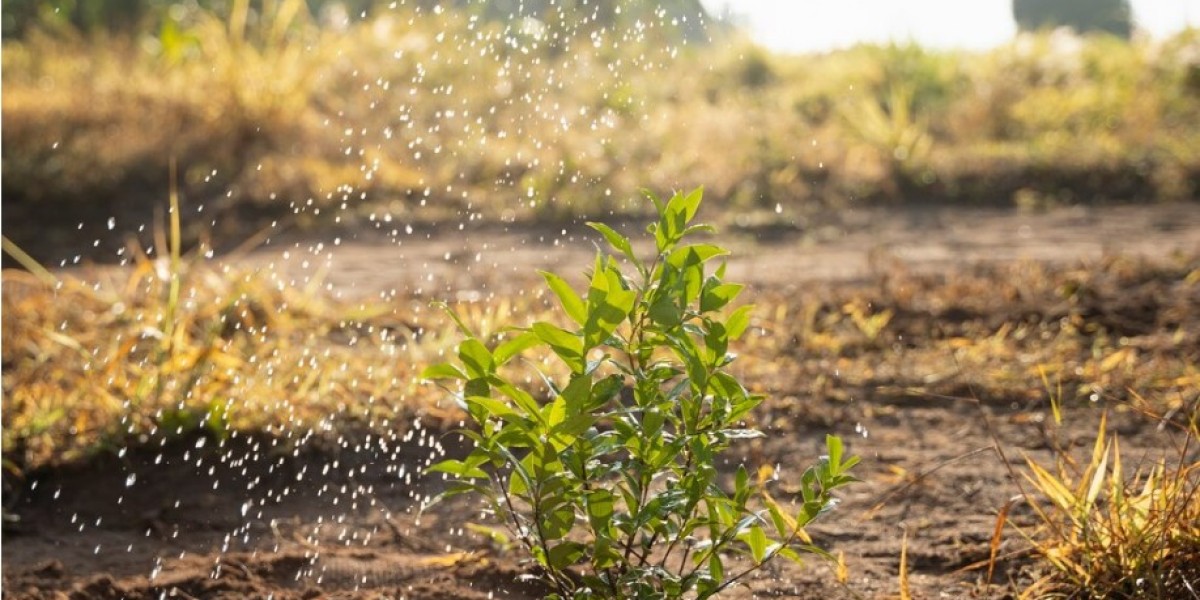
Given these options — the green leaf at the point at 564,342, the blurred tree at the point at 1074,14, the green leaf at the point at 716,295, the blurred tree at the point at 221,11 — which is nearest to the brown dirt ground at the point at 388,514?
the green leaf at the point at 716,295

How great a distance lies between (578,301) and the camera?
6.97ft

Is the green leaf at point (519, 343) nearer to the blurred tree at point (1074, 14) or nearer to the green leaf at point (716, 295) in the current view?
the green leaf at point (716, 295)

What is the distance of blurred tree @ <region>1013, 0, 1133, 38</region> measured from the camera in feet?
79.6

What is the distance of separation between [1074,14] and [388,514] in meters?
24.5

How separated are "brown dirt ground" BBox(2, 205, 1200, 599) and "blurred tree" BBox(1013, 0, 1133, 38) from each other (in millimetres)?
21046

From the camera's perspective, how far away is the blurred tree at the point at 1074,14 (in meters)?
24.2

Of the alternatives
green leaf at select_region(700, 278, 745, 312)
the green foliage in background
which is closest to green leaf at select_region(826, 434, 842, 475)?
the green foliage in background

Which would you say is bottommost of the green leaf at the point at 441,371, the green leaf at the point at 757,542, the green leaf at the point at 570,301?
the green leaf at the point at 757,542

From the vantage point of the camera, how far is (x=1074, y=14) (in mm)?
25484

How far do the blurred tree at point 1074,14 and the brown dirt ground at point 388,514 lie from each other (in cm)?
2105

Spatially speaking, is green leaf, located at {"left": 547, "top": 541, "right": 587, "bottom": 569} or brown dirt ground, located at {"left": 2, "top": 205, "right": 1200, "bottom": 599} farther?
brown dirt ground, located at {"left": 2, "top": 205, "right": 1200, "bottom": 599}

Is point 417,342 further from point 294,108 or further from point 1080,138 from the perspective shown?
point 1080,138

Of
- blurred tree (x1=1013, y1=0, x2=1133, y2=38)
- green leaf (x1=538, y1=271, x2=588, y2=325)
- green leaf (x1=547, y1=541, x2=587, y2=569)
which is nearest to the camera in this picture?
Result: green leaf (x1=538, y1=271, x2=588, y2=325)

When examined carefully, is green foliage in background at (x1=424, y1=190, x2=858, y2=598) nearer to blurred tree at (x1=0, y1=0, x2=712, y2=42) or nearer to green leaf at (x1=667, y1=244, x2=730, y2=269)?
green leaf at (x1=667, y1=244, x2=730, y2=269)
